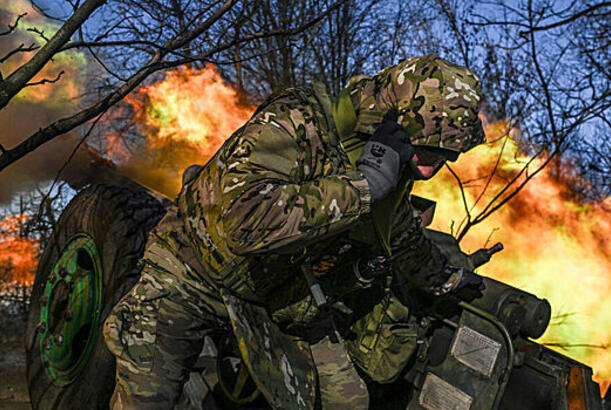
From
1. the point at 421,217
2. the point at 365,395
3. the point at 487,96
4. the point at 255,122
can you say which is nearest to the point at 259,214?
the point at 255,122

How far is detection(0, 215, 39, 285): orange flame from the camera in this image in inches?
267

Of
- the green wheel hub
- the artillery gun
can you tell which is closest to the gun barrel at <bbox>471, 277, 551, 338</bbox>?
the artillery gun

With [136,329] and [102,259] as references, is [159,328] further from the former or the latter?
[102,259]

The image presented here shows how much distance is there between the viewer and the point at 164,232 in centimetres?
262

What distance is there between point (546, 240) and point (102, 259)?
5.33 meters

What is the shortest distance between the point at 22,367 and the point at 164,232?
14.9ft

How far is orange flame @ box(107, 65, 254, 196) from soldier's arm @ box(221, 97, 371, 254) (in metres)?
4.92

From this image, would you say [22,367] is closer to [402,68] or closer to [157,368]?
[157,368]

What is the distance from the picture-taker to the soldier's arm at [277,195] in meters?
2.02

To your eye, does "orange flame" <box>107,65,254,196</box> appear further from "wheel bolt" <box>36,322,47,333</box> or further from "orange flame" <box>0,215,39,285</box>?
"wheel bolt" <box>36,322,47,333</box>

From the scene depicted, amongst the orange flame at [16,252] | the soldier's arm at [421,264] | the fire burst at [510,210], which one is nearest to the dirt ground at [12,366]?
the orange flame at [16,252]

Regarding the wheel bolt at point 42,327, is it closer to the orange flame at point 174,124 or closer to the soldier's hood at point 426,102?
the soldier's hood at point 426,102

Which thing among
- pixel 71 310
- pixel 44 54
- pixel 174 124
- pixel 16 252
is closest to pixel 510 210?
pixel 174 124

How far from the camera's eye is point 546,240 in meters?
6.76
